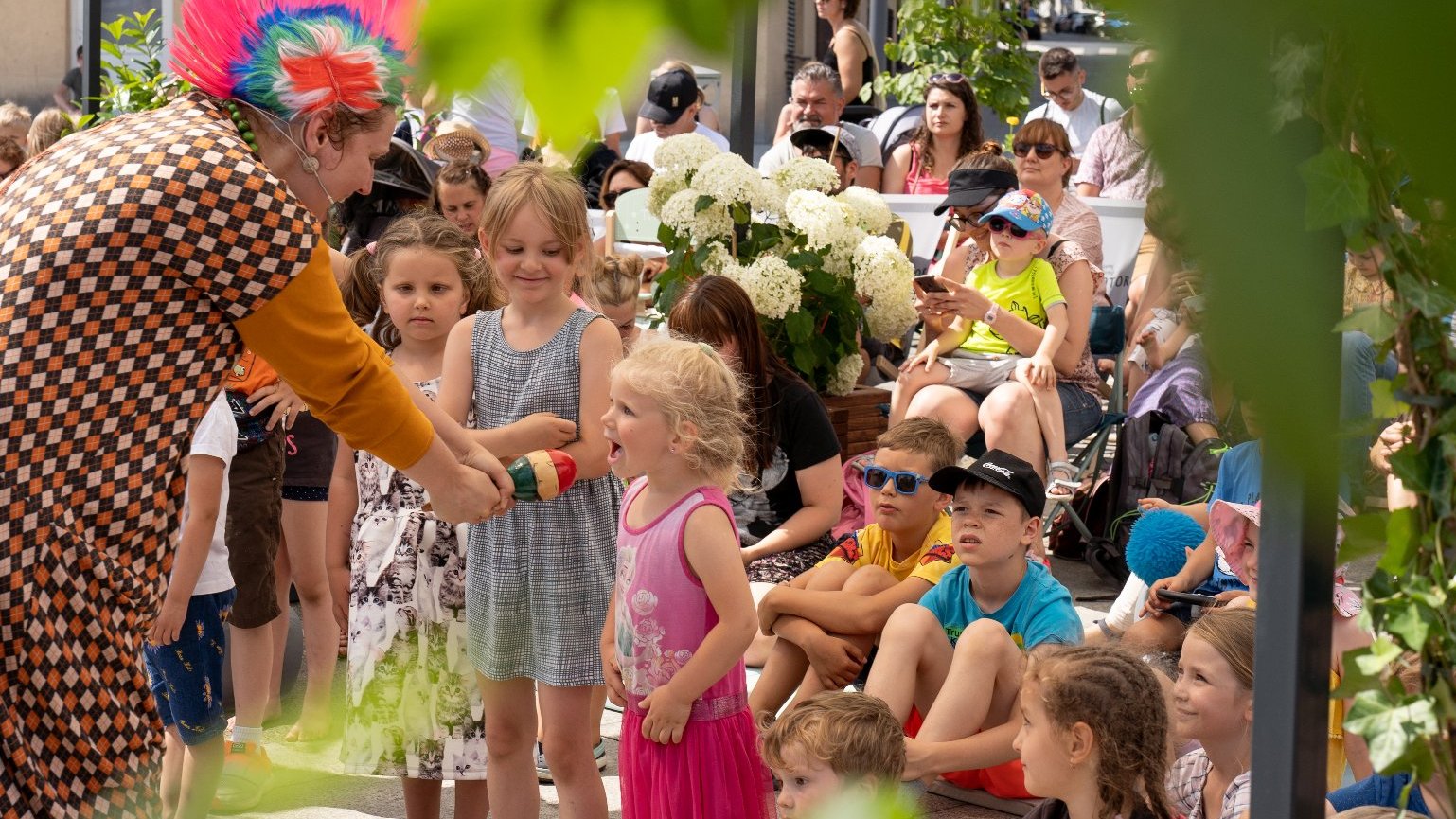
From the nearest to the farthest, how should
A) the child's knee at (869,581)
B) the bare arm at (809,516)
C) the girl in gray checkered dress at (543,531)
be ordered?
the girl in gray checkered dress at (543,531), the child's knee at (869,581), the bare arm at (809,516)

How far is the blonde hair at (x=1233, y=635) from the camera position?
2867 mm

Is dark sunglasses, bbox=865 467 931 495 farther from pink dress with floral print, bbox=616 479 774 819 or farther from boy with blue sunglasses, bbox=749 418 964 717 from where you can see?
pink dress with floral print, bbox=616 479 774 819

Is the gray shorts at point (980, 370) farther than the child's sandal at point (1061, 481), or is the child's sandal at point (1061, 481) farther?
the gray shorts at point (980, 370)

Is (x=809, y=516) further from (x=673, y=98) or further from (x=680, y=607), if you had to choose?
(x=673, y=98)

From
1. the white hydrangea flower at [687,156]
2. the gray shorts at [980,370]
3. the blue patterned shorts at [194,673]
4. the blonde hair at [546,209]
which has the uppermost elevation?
the blonde hair at [546,209]

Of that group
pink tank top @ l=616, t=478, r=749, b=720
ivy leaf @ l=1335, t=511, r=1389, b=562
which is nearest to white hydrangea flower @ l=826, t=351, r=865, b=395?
pink tank top @ l=616, t=478, r=749, b=720

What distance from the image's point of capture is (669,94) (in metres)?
0.47

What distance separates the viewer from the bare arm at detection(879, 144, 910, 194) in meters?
7.11

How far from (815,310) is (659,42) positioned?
181 inches

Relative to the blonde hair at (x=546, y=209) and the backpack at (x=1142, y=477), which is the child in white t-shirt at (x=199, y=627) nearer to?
the blonde hair at (x=546, y=209)

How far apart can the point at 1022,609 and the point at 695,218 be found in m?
1.86

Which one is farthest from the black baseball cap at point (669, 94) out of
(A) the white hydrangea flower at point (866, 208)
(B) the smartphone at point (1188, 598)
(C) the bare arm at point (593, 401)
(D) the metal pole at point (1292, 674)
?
(A) the white hydrangea flower at point (866, 208)

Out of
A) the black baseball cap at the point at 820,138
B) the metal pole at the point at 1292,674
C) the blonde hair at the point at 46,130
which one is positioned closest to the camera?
the metal pole at the point at 1292,674

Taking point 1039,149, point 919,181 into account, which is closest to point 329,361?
point 1039,149
